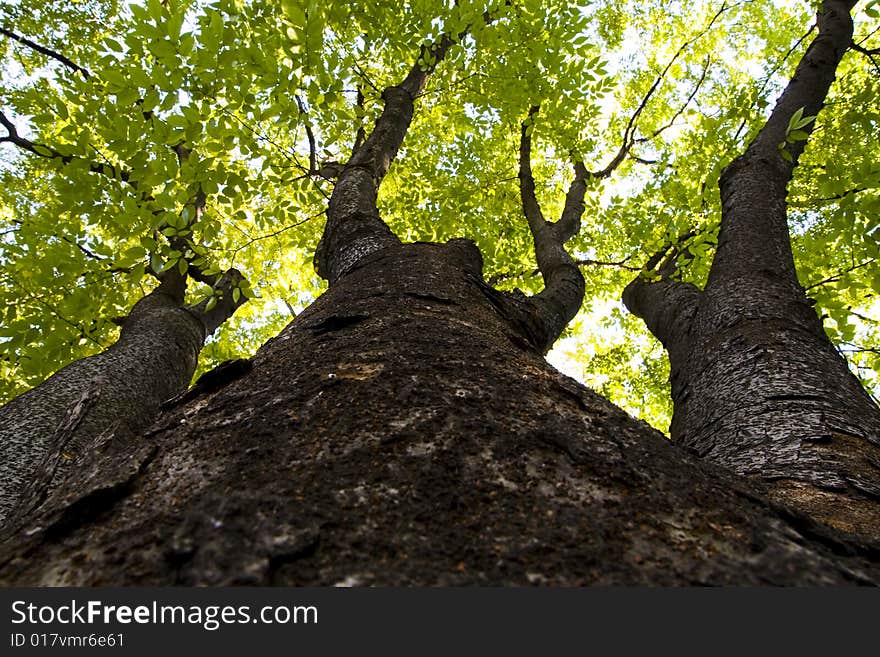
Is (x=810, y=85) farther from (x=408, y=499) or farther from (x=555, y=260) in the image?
(x=408, y=499)

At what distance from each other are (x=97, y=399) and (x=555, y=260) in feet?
14.6

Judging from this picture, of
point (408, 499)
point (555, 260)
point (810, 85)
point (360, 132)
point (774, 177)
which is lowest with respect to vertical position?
point (408, 499)

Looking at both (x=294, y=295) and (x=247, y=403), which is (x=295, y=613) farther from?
(x=294, y=295)

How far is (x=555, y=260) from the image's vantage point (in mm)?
5551

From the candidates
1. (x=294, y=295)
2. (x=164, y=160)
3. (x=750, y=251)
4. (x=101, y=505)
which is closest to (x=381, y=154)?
(x=164, y=160)

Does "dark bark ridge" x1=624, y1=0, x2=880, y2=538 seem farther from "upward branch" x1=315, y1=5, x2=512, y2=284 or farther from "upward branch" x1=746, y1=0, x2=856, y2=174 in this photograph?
"upward branch" x1=315, y1=5, x2=512, y2=284

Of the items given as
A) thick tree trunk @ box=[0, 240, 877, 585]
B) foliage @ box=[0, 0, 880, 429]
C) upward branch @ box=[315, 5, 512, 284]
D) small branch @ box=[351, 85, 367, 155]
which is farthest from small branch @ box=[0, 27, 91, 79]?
thick tree trunk @ box=[0, 240, 877, 585]

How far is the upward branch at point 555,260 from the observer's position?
4.06 metres

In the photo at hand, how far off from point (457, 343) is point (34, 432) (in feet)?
8.16

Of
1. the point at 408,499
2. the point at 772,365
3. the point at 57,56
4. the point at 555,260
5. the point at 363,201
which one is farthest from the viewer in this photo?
the point at 57,56

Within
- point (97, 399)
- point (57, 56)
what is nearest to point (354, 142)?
point (57, 56)

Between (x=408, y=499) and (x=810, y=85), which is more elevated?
(x=810, y=85)

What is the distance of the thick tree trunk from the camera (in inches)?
29.2

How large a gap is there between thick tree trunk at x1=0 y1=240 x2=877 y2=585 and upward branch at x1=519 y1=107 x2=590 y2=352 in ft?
7.22
